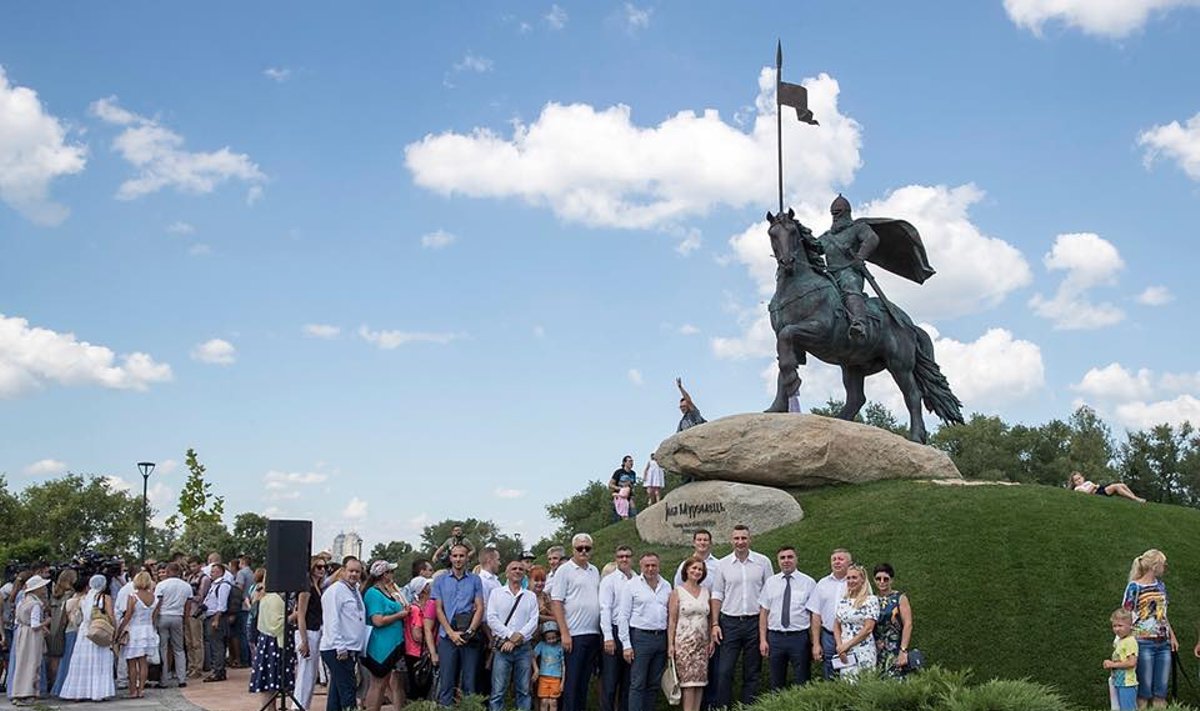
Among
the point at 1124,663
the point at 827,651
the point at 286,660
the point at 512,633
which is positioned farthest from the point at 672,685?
the point at 286,660

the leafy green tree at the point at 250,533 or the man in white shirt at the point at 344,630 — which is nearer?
the man in white shirt at the point at 344,630

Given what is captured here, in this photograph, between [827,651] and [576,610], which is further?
[576,610]

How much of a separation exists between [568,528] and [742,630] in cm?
4693

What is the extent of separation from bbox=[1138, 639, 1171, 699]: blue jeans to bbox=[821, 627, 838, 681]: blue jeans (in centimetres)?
302

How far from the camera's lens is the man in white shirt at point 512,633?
10.6 metres

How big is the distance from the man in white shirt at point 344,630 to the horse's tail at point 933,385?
1383cm

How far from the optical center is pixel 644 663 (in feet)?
34.7

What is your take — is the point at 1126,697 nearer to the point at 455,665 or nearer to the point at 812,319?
the point at 455,665

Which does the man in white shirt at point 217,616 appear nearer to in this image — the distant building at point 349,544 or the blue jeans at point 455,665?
the distant building at point 349,544

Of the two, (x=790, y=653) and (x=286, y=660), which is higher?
(x=790, y=653)

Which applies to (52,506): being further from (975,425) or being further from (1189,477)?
(1189,477)

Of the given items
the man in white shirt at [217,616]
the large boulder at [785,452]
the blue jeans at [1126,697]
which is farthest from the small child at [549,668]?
the man in white shirt at [217,616]

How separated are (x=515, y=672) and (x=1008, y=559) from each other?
7.09 m

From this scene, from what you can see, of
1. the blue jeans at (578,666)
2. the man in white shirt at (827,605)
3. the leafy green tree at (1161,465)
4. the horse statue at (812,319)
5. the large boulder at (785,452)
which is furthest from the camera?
the leafy green tree at (1161,465)
